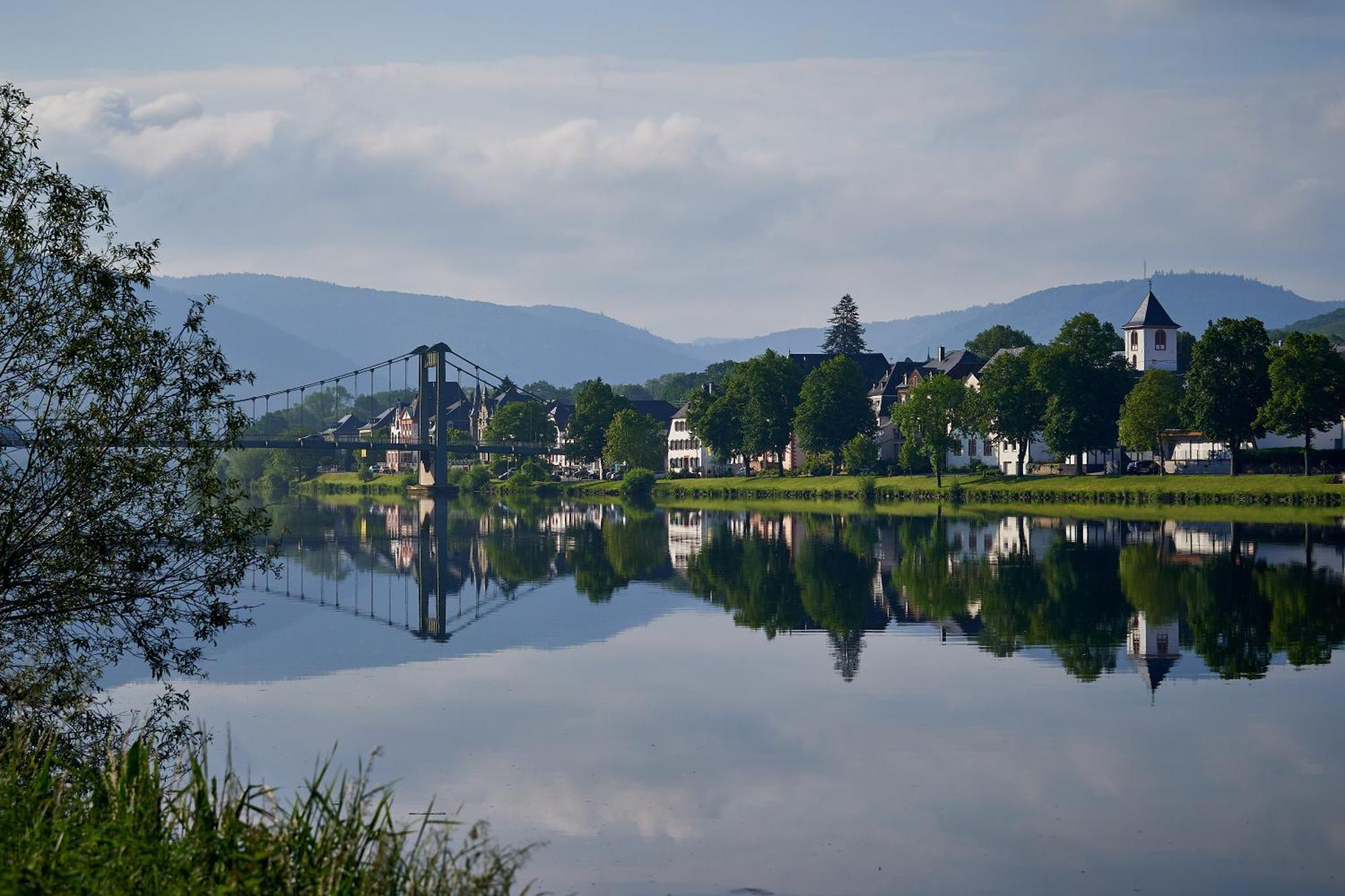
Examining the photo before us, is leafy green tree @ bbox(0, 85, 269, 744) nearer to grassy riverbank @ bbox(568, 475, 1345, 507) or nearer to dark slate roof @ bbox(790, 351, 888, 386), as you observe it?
grassy riverbank @ bbox(568, 475, 1345, 507)

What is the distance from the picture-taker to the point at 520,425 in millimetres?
154000

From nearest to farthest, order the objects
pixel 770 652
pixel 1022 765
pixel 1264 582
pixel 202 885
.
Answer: pixel 202 885
pixel 1022 765
pixel 770 652
pixel 1264 582

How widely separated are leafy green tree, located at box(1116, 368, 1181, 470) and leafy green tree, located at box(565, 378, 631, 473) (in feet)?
184

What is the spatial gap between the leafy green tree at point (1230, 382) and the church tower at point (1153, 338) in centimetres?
5022

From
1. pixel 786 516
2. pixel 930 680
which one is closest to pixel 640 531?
pixel 786 516

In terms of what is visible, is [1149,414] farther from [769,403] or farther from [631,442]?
[631,442]

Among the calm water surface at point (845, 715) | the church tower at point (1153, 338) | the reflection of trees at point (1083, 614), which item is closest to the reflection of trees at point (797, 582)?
the calm water surface at point (845, 715)

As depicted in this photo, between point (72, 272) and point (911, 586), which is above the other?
point (72, 272)

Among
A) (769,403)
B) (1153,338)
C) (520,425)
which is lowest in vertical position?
(520,425)

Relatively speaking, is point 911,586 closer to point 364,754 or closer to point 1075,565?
point 1075,565

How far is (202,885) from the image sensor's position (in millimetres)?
10344

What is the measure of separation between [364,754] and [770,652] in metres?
12.4

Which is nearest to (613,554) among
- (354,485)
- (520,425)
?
(520,425)

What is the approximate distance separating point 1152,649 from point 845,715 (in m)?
10.0
